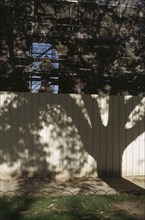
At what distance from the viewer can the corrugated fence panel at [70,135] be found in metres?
10.3

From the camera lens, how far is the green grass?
678 centimetres

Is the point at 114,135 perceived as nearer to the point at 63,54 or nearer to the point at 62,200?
the point at 62,200

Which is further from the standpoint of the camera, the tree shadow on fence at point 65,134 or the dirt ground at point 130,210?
the tree shadow on fence at point 65,134

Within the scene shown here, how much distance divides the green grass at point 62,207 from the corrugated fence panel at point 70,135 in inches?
94.8

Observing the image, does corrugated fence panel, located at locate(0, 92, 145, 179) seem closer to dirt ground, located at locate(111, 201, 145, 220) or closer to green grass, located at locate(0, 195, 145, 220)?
green grass, located at locate(0, 195, 145, 220)

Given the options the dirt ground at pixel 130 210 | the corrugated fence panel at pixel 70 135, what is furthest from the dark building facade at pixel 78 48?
the dirt ground at pixel 130 210

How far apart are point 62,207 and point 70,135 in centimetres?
336

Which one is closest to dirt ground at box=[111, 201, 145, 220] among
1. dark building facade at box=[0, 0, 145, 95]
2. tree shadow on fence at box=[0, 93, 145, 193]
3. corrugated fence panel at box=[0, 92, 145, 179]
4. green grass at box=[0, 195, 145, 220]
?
green grass at box=[0, 195, 145, 220]

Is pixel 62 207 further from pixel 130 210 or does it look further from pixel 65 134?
pixel 65 134

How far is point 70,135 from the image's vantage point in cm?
1054

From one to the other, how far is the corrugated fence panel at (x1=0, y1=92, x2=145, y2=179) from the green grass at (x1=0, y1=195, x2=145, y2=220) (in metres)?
2.41

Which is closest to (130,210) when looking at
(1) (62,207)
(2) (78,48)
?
(1) (62,207)

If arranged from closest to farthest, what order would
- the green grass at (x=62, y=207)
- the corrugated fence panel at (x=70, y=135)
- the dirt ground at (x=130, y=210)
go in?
1. the green grass at (x=62, y=207)
2. the dirt ground at (x=130, y=210)
3. the corrugated fence panel at (x=70, y=135)

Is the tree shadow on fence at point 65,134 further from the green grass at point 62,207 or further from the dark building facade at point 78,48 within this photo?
the dark building facade at point 78,48
